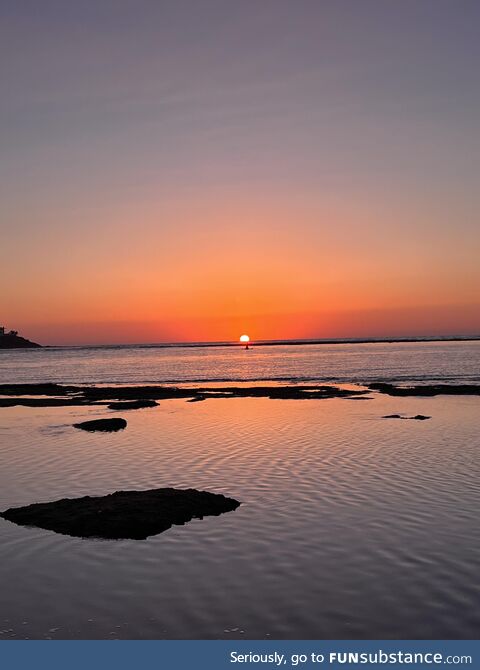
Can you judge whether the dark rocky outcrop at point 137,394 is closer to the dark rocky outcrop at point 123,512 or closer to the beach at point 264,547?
the beach at point 264,547

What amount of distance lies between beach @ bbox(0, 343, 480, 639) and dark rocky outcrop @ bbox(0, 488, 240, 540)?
38 centimetres

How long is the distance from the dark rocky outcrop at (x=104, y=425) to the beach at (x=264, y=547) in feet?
18.3

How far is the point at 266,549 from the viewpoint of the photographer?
1383 cm

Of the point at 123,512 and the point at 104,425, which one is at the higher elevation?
the point at 123,512

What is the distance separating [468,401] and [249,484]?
107ft

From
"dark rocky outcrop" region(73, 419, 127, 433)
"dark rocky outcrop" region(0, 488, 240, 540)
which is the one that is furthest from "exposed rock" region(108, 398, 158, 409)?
"dark rocky outcrop" region(0, 488, 240, 540)

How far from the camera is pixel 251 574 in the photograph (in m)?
12.3

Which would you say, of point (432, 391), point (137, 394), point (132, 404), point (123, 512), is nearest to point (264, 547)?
point (123, 512)

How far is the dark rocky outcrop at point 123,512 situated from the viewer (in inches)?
605

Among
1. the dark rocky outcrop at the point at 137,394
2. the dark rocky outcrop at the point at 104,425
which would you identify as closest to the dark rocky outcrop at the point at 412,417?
the dark rocky outcrop at the point at 137,394

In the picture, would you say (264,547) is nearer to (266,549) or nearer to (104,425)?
(266,549)

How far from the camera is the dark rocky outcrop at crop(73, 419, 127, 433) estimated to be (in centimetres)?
3534

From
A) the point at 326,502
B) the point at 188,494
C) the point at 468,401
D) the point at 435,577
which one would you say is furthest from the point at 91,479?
the point at 468,401

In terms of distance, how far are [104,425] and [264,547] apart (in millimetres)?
23624
